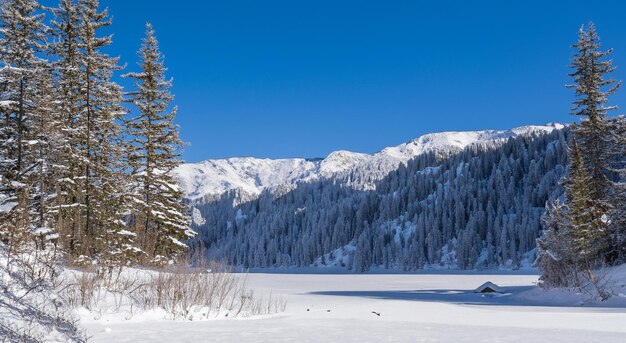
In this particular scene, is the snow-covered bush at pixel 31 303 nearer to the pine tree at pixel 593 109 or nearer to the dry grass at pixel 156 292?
the dry grass at pixel 156 292

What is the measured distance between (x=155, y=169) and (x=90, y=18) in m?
7.96

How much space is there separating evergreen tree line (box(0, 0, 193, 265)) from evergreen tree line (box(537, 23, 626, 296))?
24.5 metres

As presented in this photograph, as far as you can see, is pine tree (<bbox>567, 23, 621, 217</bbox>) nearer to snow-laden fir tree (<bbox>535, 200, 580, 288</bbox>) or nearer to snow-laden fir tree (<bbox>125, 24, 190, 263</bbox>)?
snow-laden fir tree (<bbox>535, 200, 580, 288</bbox>)

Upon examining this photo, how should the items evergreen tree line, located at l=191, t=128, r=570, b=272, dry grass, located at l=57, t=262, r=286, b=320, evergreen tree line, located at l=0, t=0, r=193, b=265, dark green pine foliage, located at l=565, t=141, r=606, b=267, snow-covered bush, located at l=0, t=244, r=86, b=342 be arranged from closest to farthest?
snow-covered bush, located at l=0, t=244, r=86, b=342
dry grass, located at l=57, t=262, r=286, b=320
evergreen tree line, located at l=0, t=0, r=193, b=265
dark green pine foliage, located at l=565, t=141, r=606, b=267
evergreen tree line, located at l=191, t=128, r=570, b=272

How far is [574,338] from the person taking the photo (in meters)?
11.6

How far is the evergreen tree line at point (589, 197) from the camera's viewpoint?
32.6m

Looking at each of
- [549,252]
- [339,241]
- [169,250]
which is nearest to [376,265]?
[339,241]

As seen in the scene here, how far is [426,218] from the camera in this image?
451 ft

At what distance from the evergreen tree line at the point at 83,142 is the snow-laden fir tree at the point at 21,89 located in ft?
0.15

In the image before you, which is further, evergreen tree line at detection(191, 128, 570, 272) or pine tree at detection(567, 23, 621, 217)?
evergreen tree line at detection(191, 128, 570, 272)

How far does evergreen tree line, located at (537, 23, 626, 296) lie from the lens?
32562 mm

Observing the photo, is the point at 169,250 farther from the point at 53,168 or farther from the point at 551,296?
the point at 551,296

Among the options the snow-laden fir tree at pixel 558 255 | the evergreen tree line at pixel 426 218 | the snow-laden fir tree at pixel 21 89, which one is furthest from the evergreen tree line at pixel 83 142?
the evergreen tree line at pixel 426 218

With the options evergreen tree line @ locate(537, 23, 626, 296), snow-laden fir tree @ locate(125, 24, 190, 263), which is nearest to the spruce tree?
evergreen tree line @ locate(537, 23, 626, 296)
